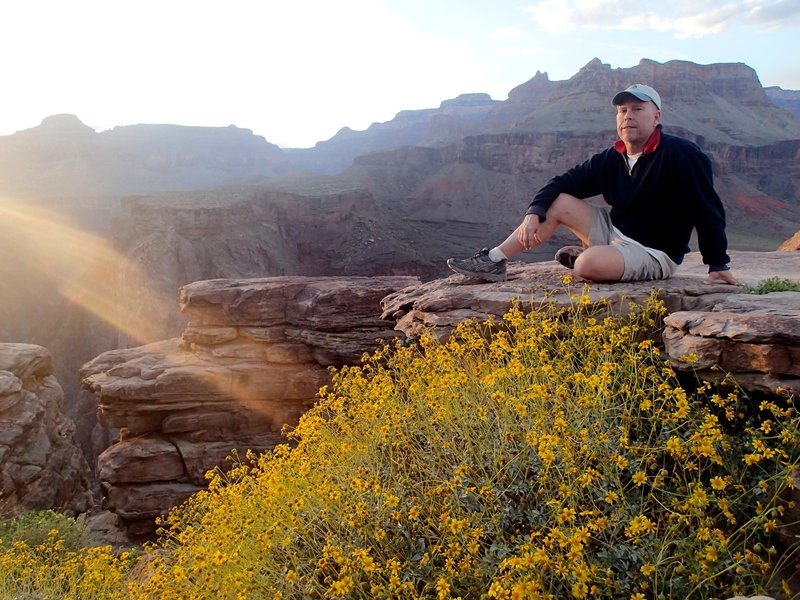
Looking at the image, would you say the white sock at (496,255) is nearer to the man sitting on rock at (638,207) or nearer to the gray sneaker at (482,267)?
the gray sneaker at (482,267)

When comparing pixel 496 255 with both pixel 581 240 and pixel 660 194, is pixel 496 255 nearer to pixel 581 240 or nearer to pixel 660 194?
pixel 581 240

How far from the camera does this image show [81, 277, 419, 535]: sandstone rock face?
10836mm

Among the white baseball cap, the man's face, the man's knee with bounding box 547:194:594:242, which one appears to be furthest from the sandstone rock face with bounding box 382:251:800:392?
the white baseball cap

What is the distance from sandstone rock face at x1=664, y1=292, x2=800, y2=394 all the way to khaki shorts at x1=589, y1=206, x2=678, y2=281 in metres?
0.99

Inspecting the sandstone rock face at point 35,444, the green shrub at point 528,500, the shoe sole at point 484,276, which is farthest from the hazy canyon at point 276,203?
the green shrub at point 528,500

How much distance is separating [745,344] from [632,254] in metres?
1.50

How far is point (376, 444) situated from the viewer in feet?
11.4

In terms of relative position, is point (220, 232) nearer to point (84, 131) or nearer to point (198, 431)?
point (198, 431)

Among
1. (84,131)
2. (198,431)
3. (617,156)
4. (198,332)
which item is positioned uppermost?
(84,131)

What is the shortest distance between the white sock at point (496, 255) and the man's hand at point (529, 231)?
1.45 ft

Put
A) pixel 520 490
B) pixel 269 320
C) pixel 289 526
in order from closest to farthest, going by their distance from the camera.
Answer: pixel 520 490, pixel 289 526, pixel 269 320

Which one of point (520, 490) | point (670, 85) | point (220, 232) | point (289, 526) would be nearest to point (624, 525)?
point (520, 490)

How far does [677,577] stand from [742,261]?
6.16m

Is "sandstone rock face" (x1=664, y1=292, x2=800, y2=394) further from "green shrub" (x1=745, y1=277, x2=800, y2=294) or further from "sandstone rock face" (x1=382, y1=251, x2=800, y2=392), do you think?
"green shrub" (x1=745, y1=277, x2=800, y2=294)
